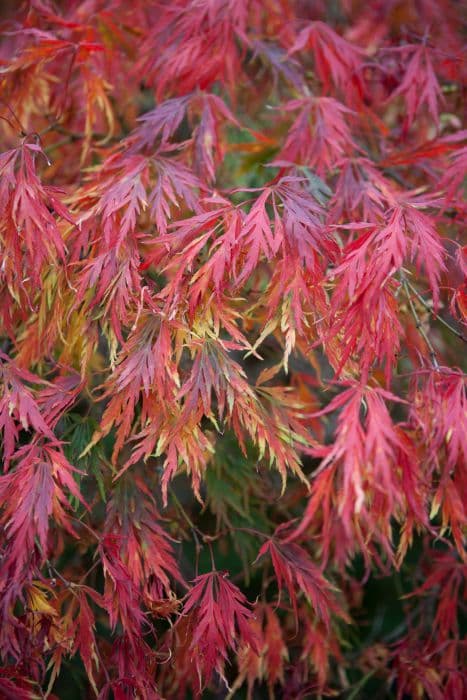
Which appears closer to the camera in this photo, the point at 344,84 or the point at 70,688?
the point at 344,84

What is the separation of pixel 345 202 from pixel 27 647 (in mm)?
1036

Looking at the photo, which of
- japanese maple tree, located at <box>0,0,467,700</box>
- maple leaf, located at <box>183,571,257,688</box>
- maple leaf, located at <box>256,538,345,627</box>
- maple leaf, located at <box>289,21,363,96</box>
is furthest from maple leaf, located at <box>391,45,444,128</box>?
maple leaf, located at <box>183,571,257,688</box>

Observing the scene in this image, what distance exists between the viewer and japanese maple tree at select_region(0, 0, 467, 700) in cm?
105

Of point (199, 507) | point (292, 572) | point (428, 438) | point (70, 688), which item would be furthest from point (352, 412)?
point (70, 688)

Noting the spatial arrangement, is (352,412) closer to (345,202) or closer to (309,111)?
(345,202)

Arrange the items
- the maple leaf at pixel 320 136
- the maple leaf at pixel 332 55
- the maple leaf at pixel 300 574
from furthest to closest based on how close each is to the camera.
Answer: the maple leaf at pixel 332 55
the maple leaf at pixel 320 136
the maple leaf at pixel 300 574

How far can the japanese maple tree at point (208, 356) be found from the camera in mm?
1046

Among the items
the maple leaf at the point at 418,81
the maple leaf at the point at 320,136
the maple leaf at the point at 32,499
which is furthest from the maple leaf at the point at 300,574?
the maple leaf at the point at 418,81

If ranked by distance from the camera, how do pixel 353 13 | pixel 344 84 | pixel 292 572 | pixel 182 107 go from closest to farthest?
pixel 292 572 < pixel 182 107 < pixel 344 84 < pixel 353 13

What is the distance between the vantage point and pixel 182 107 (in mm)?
1425

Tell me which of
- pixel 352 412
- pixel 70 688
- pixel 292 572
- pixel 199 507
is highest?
pixel 352 412

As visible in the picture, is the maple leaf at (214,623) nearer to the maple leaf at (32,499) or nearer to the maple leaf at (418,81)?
the maple leaf at (32,499)

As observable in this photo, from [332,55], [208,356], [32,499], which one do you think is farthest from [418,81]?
[32,499]

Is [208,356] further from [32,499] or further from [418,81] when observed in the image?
[418,81]
